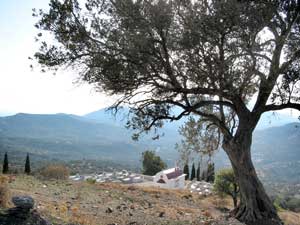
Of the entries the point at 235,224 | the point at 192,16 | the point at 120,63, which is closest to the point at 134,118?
the point at 120,63

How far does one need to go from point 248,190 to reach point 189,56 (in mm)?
4947

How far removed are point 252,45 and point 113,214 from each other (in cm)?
786

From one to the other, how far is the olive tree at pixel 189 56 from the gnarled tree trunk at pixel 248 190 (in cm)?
3

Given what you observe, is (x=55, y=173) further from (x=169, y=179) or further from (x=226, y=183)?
(x=169, y=179)

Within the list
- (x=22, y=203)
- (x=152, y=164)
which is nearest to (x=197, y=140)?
(x=22, y=203)

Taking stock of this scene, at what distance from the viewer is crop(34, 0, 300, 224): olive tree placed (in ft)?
32.2

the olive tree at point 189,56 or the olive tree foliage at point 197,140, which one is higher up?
the olive tree at point 189,56

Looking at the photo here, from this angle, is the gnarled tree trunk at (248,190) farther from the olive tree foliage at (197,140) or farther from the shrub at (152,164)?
the shrub at (152,164)

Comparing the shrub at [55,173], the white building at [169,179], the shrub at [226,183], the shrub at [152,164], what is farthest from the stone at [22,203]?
the shrub at [152,164]

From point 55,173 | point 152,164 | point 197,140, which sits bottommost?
point 152,164

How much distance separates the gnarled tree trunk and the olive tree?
0.03 m

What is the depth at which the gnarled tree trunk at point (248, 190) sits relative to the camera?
11.7 meters

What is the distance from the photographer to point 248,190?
1183cm

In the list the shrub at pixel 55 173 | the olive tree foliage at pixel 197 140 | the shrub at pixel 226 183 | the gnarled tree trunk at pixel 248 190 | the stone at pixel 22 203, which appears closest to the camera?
the stone at pixel 22 203
